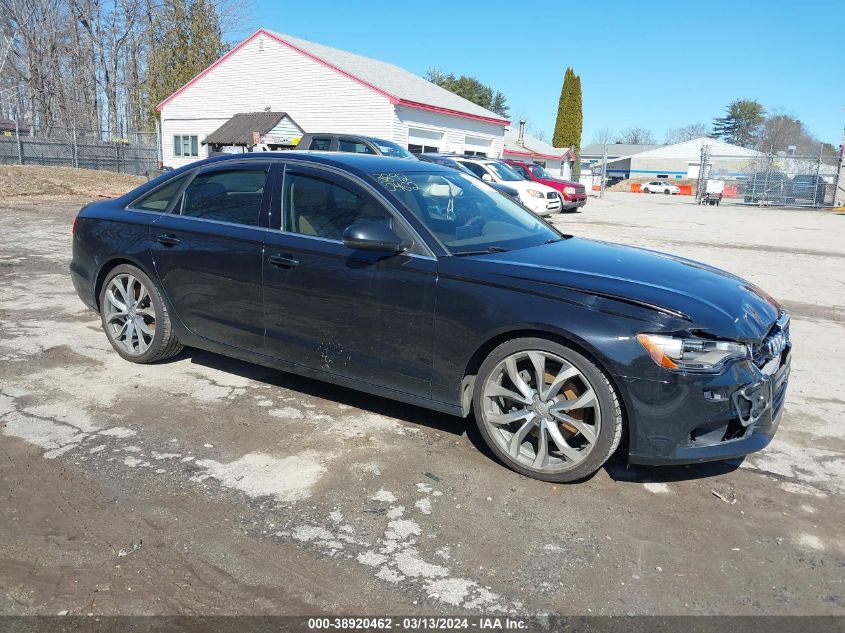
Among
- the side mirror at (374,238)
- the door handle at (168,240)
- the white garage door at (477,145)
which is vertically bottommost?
the door handle at (168,240)

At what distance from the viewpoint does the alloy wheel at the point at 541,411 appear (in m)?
3.47

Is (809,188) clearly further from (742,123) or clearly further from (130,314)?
(742,123)

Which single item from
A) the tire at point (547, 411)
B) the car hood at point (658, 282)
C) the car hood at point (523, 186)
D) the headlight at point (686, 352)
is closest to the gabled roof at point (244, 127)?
the car hood at point (523, 186)

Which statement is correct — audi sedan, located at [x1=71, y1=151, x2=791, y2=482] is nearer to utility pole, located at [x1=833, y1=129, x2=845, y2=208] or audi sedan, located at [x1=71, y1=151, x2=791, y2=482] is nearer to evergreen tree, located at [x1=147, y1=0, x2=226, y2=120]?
utility pole, located at [x1=833, y1=129, x2=845, y2=208]

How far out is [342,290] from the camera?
13.4ft

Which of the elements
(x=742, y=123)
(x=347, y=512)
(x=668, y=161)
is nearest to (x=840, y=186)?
(x=347, y=512)

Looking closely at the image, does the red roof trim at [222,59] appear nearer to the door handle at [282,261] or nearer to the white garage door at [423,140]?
the white garage door at [423,140]

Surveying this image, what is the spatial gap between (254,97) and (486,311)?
3163 centimetres

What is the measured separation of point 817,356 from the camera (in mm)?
6191

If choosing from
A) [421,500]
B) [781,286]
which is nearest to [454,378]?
[421,500]

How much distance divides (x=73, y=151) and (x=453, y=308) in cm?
3324

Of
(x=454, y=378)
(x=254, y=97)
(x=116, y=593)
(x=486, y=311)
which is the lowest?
(x=116, y=593)

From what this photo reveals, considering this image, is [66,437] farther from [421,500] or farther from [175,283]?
[421,500]

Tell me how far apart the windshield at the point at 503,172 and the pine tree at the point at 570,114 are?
4610cm
